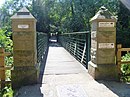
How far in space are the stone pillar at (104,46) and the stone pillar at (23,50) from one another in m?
1.62

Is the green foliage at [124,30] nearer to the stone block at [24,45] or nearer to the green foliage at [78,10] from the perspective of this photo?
the green foliage at [78,10]

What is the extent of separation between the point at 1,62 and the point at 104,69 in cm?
263

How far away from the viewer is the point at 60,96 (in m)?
4.39

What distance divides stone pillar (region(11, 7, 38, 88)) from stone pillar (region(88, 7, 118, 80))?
5.33ft

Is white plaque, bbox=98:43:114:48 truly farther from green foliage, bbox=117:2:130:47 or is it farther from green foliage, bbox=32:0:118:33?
green foliage, bbox=32:0:118:33

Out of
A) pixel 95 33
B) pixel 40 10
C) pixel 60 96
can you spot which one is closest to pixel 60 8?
pixel 40 10

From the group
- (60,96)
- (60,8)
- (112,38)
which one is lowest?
(60,96)

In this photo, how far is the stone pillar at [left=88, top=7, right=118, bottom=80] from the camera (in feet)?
18.5

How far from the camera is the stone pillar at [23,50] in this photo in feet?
17.3

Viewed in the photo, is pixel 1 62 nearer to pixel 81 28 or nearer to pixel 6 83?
pixel 6 83

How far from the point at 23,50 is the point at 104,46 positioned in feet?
6.79

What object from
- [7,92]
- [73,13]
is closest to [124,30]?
[73,13]

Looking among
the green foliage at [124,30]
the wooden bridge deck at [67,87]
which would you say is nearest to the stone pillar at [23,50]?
the wooden bridge deck at [67,87]

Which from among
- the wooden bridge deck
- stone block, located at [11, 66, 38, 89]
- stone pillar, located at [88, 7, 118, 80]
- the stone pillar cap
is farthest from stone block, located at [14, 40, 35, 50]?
stone pillar, located at [88, 7, 118, 80]
